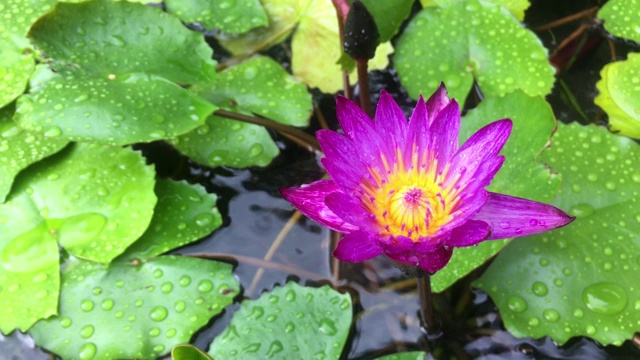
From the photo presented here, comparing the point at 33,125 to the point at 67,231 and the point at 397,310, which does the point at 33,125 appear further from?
the point at 397,310

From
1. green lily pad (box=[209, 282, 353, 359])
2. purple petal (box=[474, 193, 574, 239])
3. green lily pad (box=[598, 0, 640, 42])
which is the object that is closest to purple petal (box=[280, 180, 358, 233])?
purple petal (box=[474, 193, 574, 239])

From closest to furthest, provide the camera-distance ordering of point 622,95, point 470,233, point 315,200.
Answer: point 470,233, point 315,200, point 622,95

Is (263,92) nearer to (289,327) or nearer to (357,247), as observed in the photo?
(289,327)

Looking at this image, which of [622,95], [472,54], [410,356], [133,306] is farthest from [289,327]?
[622,95]

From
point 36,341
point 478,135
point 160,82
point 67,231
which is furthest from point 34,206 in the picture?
point 478,135

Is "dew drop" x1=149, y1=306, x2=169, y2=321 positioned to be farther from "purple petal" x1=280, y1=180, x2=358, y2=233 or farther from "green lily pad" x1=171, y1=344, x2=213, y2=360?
"purple petal" x1=280, y1=180, x2=358, y2=233
